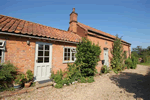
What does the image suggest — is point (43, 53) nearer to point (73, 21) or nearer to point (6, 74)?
point (6, 74)

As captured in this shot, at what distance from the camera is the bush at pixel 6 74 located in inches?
145

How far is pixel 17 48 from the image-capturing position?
4535mm

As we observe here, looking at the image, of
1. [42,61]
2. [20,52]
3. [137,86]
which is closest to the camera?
[20,52]

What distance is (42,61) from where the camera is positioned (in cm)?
542

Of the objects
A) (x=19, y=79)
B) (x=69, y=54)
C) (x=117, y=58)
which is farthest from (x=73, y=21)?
(x=19, y=79)

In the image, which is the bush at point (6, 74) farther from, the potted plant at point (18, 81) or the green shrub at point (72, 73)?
the green shrub at point (72, 73)

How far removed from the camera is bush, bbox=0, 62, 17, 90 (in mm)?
3680

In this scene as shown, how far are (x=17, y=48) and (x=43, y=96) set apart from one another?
3.35 metres

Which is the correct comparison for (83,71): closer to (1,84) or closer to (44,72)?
(44,72)

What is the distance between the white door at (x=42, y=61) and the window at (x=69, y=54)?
4.79ft

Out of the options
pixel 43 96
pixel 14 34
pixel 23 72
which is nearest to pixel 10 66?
pixel 23 72

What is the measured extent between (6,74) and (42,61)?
2073 mm

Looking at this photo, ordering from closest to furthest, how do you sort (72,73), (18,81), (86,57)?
(18,81) → (72,73) → (86,57)

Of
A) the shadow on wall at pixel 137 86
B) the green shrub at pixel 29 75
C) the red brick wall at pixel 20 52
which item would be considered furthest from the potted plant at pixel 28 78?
the shadow on wall at pixel 137 86
